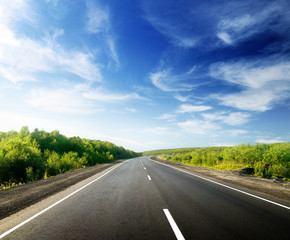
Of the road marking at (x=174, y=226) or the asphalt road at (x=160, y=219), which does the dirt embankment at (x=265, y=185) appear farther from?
the road marking at (x=174, y=226)

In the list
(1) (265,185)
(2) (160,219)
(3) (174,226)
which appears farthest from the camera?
(1) (265,185)

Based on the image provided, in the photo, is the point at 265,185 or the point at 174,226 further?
the point at 265,185

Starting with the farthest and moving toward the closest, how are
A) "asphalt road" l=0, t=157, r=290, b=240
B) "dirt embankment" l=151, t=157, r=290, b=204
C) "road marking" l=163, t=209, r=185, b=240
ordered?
"dirt embankment" l=151, t=157, r=290, b=204 < "asphalt road" l=0, t=157, r=290, b=240 < "road marking" l=163, t=209, r=185, b=240

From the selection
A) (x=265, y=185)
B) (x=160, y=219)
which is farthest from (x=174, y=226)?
(x=265, y=185)

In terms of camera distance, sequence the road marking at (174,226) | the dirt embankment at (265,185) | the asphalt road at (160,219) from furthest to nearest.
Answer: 1. the dirt embankment at (265,185)
2. the asphalt road at (160,219)
3. the road marking at (174,226)

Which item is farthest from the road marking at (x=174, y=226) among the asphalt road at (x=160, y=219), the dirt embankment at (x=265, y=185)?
the dirt embankment at (x=265, y=185)

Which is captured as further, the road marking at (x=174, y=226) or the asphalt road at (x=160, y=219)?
the asphalt road at (x=160, y=219)

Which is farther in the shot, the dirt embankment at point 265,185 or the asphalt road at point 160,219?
the dirt embankment at point 265,185

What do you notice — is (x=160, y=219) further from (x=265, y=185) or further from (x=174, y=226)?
(x=265, y=185)

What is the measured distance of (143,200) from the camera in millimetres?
5949

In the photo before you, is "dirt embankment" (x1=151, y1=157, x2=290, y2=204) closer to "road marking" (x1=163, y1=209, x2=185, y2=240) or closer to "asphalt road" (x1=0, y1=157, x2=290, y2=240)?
"asphalt road" (x1=0, y1=157, x2=290, y2=240)

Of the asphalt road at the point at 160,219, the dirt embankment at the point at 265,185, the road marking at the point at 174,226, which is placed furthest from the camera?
the dirt embankment at the point at 265,185

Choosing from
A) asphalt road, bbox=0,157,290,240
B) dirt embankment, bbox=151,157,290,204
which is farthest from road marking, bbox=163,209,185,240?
dirt embankment, bbox=151,157,290,204

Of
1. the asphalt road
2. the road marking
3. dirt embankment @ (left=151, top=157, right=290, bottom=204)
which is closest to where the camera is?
the road marking
